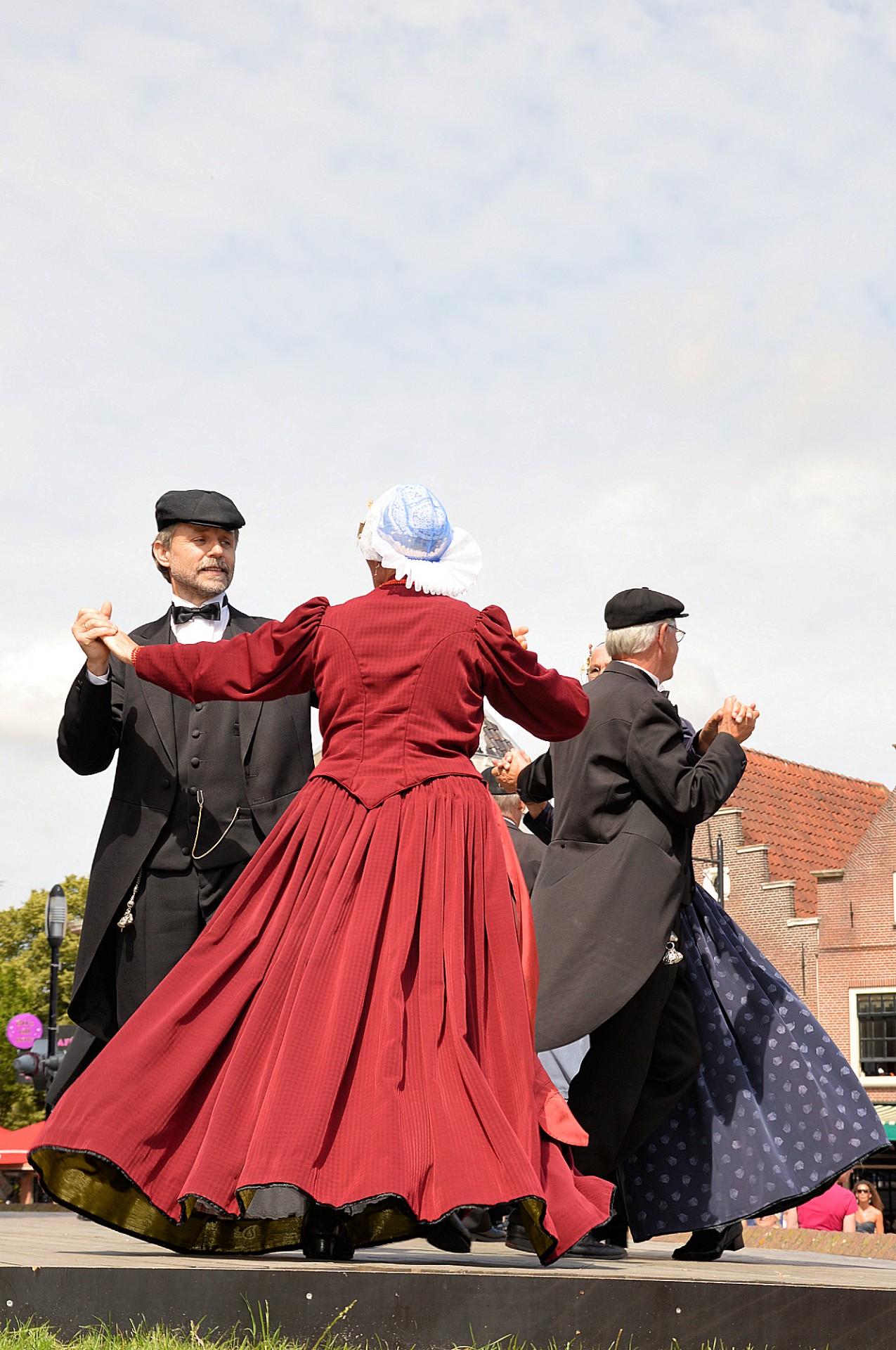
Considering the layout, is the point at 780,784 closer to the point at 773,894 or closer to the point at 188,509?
the point at 773,894

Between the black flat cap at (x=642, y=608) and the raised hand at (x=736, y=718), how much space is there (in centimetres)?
45

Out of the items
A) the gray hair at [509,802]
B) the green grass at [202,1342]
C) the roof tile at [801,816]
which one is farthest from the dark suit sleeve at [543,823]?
the roof tile at [801,816]

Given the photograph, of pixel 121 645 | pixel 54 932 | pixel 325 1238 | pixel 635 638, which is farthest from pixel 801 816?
pixel 325 1238

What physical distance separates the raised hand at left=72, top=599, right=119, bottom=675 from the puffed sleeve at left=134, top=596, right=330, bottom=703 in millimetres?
327

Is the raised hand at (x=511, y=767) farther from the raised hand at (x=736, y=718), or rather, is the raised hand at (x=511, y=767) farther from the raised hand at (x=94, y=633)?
the raised hand at (x=94, y=633)

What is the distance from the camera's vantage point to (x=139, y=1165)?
12.1 feet

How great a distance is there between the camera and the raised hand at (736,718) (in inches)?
200

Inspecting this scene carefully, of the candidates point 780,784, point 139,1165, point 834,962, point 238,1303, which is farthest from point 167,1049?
point 780,784

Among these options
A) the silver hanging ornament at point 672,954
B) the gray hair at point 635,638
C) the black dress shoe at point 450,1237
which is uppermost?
the gray hair at point 635,638

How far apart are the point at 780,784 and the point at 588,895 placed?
30507 mm

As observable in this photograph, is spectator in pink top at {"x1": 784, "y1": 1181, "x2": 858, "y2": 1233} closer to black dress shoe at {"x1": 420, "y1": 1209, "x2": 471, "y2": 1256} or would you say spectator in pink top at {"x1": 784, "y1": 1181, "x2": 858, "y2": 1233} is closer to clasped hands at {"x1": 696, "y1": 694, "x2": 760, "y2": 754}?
clasped hands at {"x1": 696, "y1": 694, "x2": 760, "y2": 754}

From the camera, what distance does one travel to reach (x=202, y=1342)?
3064 millimetres

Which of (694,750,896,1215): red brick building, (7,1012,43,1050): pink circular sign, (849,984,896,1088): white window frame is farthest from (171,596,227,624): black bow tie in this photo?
(849,984,896,1088): white window frame

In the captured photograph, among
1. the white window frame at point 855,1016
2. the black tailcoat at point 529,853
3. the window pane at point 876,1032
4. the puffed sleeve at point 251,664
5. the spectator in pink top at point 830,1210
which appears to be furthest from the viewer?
the white window frame at point 855,1016
